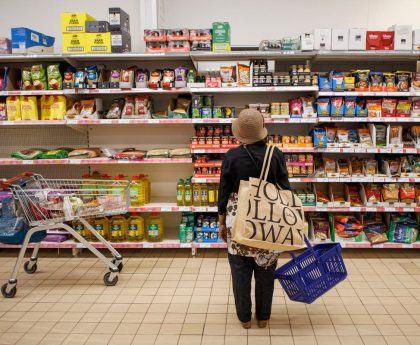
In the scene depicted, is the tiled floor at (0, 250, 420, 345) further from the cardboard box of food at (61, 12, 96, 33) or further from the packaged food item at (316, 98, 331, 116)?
the cardboard box of food at (61, 12, 96, 33)

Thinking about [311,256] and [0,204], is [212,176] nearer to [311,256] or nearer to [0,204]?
[311,256]

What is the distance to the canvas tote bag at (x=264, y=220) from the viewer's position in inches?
114

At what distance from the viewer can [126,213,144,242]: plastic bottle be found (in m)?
5.18

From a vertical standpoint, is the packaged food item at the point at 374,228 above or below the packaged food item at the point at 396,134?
below

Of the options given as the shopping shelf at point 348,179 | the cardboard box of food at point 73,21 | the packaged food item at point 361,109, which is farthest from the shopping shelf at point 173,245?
the cardboard box of food at point 73,21

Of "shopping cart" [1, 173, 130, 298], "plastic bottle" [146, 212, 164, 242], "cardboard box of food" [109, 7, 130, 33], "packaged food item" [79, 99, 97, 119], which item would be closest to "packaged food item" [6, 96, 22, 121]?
"packaged food item" [79, 99, 97, 119]

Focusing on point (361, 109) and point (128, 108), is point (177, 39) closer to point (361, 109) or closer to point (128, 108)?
point (128, 108)

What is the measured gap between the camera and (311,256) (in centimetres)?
330

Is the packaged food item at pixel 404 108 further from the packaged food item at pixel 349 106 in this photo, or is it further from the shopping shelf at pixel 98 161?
the shopping shelf at pixel 98 161

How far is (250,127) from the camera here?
119 inches

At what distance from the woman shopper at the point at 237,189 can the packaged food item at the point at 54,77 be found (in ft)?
9.41

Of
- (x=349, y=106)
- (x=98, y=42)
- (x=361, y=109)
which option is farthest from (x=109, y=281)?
(x=361, y=109)

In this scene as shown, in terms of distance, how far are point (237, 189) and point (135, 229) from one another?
7.85 feet

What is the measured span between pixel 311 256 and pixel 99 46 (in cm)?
338
